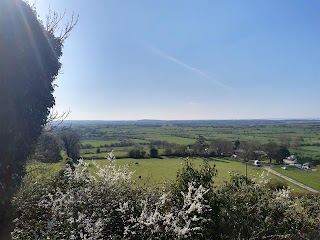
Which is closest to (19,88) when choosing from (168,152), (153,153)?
(153,153)

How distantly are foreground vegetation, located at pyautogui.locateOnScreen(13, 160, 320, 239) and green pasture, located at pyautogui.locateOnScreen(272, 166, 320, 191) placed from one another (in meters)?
33.8

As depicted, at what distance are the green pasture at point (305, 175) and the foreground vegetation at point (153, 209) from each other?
33.8 meters

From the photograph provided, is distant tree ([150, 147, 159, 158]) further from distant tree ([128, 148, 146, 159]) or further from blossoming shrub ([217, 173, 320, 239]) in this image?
blossoming shrub ([217, 173, 320, 239])

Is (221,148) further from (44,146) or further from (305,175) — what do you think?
(44,146)

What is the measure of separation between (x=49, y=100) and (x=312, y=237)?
8.04 metres

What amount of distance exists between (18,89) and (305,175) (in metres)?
48.3

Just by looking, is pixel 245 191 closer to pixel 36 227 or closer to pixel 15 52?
pixel 36 227

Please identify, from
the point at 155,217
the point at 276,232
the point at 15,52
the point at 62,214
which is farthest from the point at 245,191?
the point at 15,52

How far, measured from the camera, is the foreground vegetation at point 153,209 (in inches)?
230

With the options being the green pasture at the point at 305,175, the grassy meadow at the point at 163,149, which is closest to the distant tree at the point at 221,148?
the grassy meadow at the point at 163,149

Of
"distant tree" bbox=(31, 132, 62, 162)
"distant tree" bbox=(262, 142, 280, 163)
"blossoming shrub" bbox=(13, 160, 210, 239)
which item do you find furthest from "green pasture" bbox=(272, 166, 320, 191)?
"blossoming shrub" bbox=(13, 160, 210, 239)

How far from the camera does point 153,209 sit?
23.4 feet

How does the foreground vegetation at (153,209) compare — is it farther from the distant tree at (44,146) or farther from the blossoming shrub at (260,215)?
the distant tree at (44,146)

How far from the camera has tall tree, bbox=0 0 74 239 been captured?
4.64m
